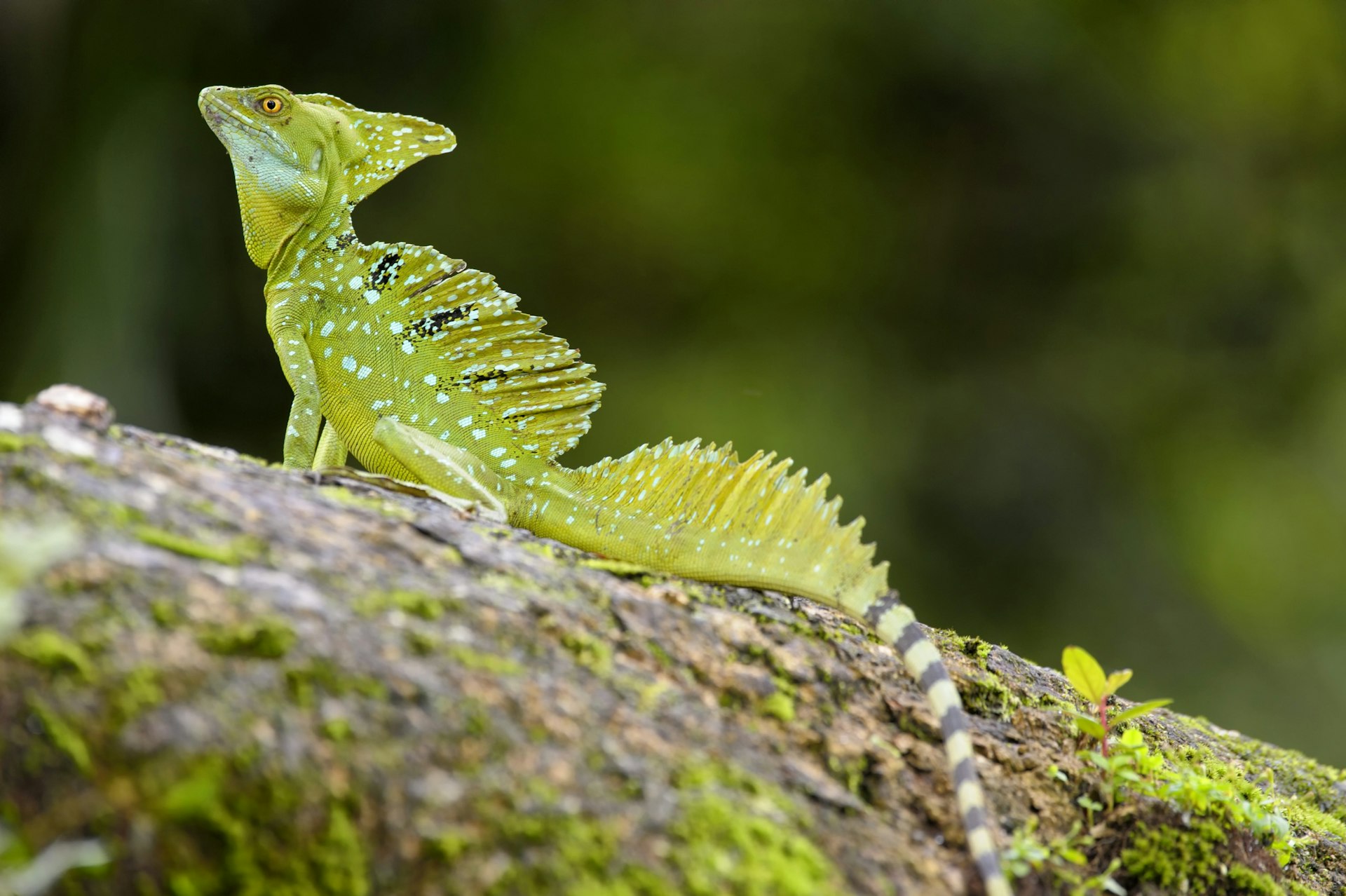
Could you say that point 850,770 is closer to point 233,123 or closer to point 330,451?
point 330,451

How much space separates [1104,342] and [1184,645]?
2.77 metres

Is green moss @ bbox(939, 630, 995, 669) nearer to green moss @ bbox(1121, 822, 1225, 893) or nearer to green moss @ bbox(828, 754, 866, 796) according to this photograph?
green moss @ bbox(1121, 822, 1225, 893)

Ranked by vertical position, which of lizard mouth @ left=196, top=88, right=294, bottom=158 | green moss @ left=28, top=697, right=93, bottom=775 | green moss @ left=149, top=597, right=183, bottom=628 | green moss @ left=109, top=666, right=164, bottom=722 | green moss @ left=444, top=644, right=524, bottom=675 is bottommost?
green moss @ left=28, top=697, right=93, bottom=775

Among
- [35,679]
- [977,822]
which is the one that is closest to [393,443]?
[35,679]

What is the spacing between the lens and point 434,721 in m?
2.13

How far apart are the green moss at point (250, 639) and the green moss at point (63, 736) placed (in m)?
0.26

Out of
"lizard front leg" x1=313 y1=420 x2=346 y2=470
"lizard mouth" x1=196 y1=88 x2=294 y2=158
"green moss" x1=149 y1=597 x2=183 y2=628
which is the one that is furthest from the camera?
"lizard front leg" x1=313 y1=420 x2=346 y2=470

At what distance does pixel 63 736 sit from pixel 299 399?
2070 mm

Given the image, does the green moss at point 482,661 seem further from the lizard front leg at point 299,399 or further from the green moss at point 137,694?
the lizard front leg at point 299,399

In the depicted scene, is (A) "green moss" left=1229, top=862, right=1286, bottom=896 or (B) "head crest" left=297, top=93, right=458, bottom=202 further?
(B) "head crest" left=297, top=93, right=458, bottom=202

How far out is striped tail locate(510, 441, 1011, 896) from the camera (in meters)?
3.00

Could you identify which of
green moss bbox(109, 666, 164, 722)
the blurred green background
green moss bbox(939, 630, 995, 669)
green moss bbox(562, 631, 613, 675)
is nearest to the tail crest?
green moss bbox(939, 630, 995, 669)

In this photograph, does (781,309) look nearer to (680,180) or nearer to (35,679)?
(680,180)

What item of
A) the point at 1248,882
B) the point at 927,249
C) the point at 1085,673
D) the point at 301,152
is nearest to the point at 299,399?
the point at 301,152
